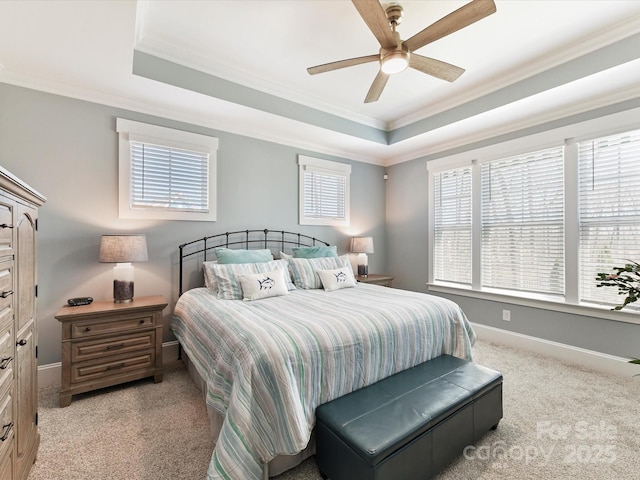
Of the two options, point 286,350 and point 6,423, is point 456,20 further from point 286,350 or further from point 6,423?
point 6,423

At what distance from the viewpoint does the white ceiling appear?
7.09 ft

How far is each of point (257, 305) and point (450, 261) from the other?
3.01m

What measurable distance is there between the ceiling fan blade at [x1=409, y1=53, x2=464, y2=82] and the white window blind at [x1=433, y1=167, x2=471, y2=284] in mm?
2001

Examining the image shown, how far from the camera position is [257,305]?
2451 millimetres

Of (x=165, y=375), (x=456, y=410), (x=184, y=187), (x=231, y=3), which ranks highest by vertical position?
(x=231, y=3)

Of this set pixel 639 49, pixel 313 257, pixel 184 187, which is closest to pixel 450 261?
pixel 313 257

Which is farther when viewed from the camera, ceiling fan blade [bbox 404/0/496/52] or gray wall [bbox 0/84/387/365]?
gray wall [bbox 0/84/387/365]

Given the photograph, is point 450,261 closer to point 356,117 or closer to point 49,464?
point 356,117

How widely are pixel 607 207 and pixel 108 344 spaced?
4.76 metres

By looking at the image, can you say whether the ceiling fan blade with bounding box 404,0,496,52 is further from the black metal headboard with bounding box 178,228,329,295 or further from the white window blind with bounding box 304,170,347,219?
the black metal headboard with bounding box 178,228,329,295

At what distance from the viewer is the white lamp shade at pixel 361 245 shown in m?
4.39

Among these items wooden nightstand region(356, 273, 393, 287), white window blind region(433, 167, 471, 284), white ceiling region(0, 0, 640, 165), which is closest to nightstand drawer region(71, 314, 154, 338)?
A: white ceiling region(0, 0, 640, 165)

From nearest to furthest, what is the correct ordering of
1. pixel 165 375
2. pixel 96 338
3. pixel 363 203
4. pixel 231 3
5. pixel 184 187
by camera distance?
1. pixel 231 3
2. pixel 96 338
3. pixel 165 375
4. pixel 184 187
5. pixel 363 203

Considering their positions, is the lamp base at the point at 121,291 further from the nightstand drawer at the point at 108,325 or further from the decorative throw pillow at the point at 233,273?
the decorative throw pillow at the point at 233,273
